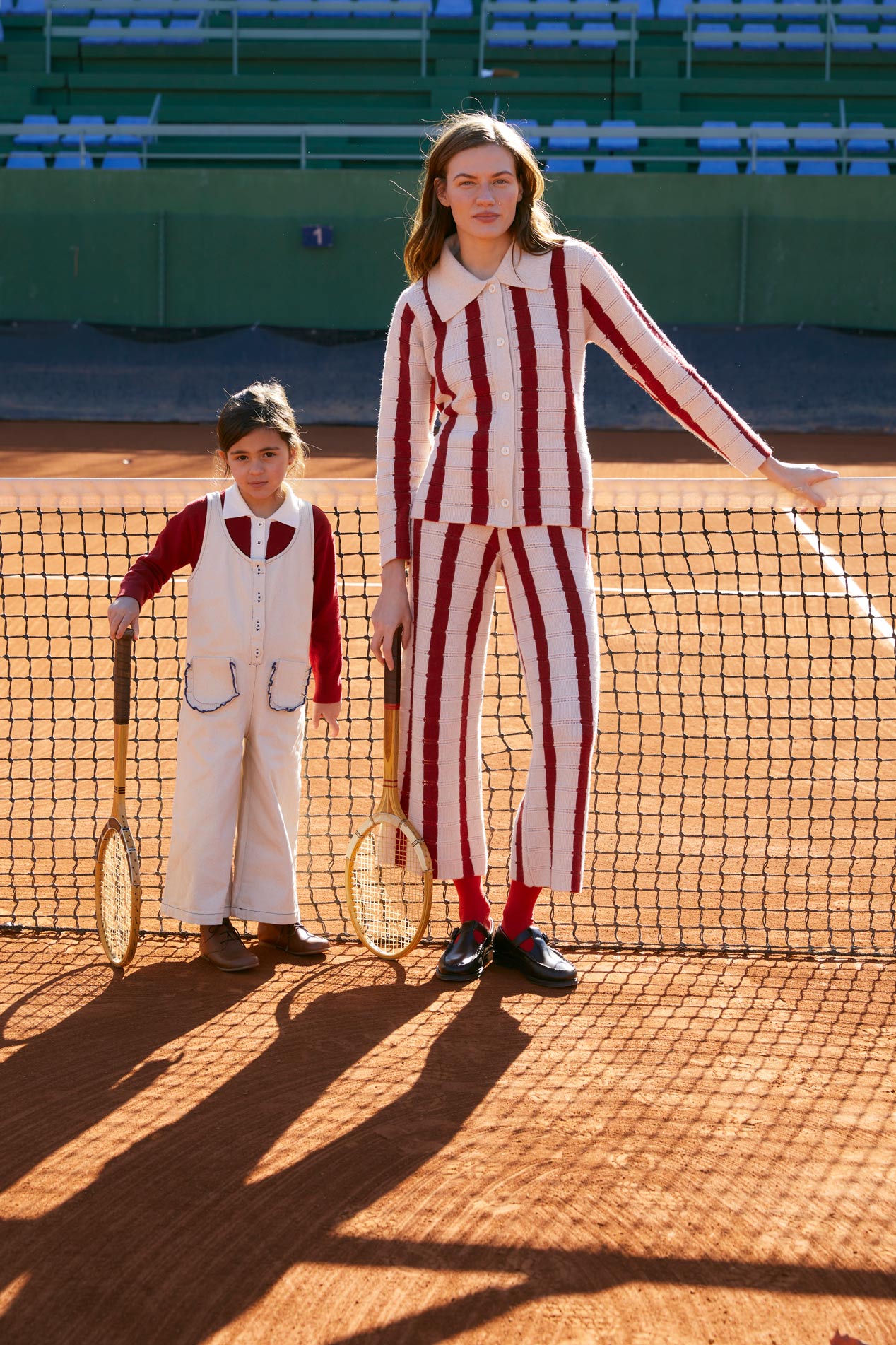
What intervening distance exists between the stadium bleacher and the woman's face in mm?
17197

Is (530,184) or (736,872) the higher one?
(530,184)

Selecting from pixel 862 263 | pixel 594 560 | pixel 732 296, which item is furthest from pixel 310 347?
pixel 594 560

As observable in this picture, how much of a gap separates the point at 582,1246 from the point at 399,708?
1396mm

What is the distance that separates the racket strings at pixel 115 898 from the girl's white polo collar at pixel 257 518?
2.38 feet

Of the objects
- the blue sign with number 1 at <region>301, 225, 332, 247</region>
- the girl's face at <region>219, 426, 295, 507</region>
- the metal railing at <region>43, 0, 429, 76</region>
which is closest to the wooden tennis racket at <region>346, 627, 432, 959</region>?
the girl's face at <region>219, 426, 295, 507</region>

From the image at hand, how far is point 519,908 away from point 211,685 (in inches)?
34.5

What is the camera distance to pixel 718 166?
19.2m

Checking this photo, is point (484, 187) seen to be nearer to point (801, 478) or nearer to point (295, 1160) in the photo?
point (801, 478)

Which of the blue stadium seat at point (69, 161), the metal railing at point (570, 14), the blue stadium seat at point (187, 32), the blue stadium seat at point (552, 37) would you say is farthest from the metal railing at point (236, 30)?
the blue stadium seat at point (69, 161)

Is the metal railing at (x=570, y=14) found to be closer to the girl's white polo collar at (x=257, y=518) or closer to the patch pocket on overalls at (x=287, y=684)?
the girl's white polo collar at (x=257, y=518)

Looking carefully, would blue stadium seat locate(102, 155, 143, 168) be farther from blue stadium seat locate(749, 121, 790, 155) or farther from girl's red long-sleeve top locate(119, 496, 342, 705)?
girl's red long-sleeve top locate(119, 496, 342, 705)

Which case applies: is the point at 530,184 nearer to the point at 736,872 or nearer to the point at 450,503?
the point at 450,503

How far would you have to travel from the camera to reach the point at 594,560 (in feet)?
30.5

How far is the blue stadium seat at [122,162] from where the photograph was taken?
19.3 meters
